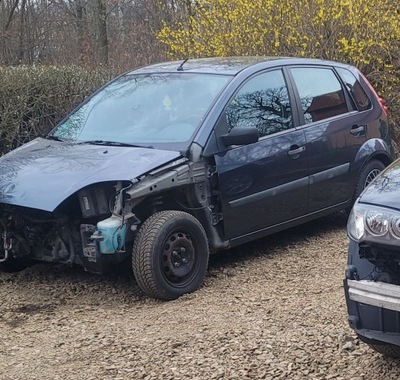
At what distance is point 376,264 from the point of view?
3.44m

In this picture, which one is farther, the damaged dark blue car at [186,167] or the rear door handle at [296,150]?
the rear door handle at [296,150]

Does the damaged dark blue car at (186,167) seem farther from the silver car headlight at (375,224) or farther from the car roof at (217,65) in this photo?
the silver car headlight at (375,224)

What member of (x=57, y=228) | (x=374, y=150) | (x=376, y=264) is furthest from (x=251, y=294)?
(x=374, y=150)

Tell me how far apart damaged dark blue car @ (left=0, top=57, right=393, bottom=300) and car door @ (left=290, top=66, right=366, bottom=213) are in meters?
0.01

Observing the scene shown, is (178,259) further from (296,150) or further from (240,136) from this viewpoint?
(296,150)

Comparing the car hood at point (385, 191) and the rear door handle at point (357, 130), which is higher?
the rear door handle at point (357, 130)

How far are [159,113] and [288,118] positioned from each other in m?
1.18

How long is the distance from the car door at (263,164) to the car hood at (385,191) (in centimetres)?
203

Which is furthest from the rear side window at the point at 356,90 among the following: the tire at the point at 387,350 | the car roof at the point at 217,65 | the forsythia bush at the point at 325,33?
the tire at the point at 387,350

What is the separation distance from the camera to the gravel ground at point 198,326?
397cm

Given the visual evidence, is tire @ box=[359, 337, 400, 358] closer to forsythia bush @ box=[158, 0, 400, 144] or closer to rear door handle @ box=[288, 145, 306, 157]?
rear door handle @ box=[288, 145, 306, 157]

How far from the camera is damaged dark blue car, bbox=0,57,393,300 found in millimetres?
5133

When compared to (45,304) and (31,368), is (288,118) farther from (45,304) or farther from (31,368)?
(31,368)

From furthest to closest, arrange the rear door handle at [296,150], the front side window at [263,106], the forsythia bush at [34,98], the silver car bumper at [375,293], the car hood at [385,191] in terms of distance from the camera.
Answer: the forsythia bush at [34,98] → the rear door handle at [296,150] → the front side window at [263,106] → the car hood at [385,191] → the silver car bumper at [375,293]
